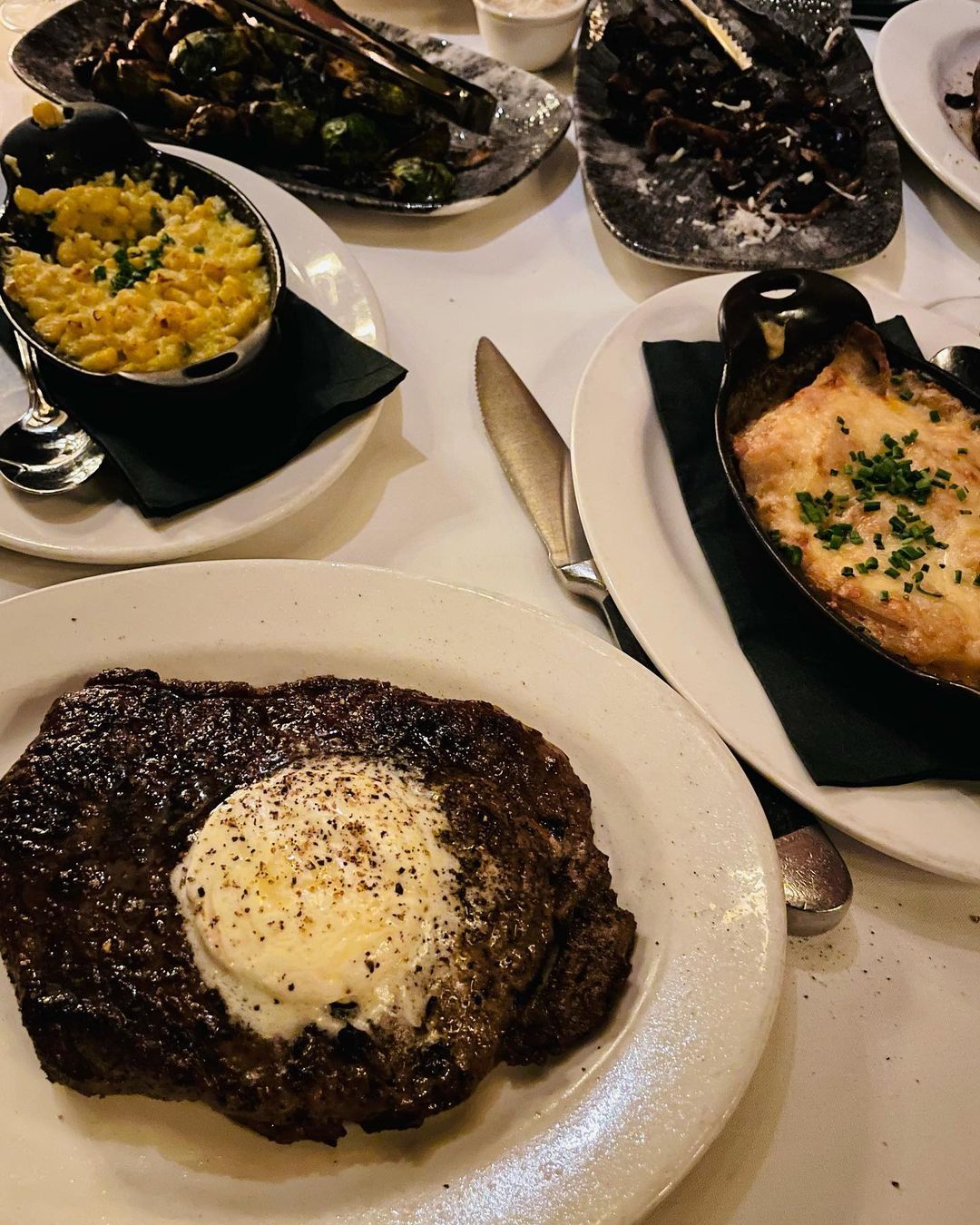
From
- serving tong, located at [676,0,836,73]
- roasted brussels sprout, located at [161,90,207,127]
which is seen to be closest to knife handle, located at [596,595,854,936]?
roasted brussels sprout, located at [161,90,207,127]

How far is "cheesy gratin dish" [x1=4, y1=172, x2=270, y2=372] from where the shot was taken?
230 centimetres

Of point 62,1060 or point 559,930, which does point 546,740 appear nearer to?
point 559,930

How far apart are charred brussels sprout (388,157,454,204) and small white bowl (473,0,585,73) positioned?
1.03 meters

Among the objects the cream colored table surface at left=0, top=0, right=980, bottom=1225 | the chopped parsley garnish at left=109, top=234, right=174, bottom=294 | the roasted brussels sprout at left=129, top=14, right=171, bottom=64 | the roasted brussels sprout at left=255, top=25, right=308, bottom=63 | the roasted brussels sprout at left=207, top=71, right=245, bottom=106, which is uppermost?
the roasted brussels sprout at left=255, top=25, right=308, bottom=63

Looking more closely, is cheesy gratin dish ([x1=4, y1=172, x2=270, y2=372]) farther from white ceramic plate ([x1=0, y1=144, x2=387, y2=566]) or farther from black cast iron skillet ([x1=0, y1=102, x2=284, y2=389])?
white ceramic plate ([x1=0, y1=144, x2=387, y2=566])

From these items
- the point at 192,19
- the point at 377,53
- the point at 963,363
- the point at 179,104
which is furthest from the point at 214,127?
the point at 963,363

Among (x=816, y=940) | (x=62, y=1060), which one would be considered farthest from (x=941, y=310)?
(x=62, y=1060)

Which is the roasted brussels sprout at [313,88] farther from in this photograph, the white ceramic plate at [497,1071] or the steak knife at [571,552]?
the white ceramic plate at [497,1071]

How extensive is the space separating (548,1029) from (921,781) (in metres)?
1.09

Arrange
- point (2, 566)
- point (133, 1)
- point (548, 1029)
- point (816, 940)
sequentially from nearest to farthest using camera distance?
point (548, 1029) → point (816, 940) → point (2, 566) → point (133, 1)

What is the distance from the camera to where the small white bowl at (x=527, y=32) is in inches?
144

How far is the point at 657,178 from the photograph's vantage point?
137 inches

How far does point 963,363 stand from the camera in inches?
111

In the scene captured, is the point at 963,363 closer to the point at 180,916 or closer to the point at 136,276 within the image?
the point at 136,276
